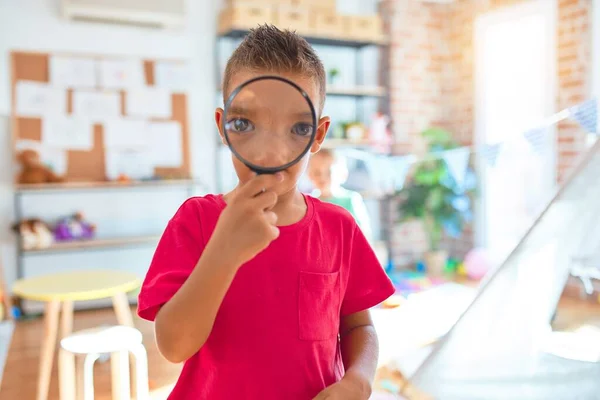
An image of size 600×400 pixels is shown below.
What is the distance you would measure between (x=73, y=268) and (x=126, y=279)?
201cm

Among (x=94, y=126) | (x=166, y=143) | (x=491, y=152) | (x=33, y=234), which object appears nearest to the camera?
(x=33, y=234)

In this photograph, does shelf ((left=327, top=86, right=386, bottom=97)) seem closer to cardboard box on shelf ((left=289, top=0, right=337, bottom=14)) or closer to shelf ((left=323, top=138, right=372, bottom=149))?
shelf ((left=323, top=138, right=372, bottom=149))

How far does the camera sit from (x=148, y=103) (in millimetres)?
4371

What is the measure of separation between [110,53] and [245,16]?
1.06 m

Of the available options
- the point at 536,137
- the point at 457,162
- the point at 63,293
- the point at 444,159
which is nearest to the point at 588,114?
the point at 536,137

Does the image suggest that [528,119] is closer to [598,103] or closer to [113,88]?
[598,103]

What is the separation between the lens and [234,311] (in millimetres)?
742

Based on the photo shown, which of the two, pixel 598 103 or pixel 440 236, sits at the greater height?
pixel 598 103

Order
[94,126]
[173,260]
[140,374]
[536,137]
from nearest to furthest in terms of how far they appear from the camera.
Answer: [173,260] < [140,374] < [536,137] < [94,126]

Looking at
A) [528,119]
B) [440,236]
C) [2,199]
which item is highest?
[528,119]

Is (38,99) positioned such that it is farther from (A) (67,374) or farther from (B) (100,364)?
(A) (67,374)

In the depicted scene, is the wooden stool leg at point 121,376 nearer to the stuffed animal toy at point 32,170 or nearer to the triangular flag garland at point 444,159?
the stuffed animal toy at point 32,170

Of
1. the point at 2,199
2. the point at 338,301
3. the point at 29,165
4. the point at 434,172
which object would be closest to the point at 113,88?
the point at 29,165

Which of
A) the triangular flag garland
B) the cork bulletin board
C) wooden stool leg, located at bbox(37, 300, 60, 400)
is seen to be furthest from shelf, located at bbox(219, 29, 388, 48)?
wooden stool leg, located at bbox(37, 300, 60, 400)
